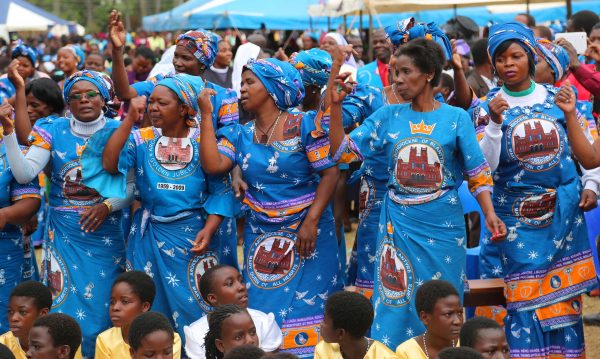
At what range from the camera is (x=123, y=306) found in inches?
223

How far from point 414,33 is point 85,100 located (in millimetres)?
2036

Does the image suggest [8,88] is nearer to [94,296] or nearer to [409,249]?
[94,296]

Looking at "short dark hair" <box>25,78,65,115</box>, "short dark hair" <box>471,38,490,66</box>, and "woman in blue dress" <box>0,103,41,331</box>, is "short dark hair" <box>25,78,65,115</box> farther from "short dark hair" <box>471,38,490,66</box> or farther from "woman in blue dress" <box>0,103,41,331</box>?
"short dark hair" <box>471,38,490,66</box>

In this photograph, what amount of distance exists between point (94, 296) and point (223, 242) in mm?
843

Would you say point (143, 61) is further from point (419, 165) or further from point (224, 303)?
point (419, 165)

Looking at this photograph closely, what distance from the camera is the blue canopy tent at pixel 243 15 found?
86.9 feet

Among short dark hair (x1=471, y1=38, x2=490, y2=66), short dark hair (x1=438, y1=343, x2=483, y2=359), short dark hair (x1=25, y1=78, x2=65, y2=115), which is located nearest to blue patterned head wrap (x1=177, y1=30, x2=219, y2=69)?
short dark hair (x1=25, y1=78, x2=65, y2=115)

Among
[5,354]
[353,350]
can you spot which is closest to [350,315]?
[353,350]

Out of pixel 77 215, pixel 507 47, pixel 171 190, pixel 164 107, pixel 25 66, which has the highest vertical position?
pixel 25 66

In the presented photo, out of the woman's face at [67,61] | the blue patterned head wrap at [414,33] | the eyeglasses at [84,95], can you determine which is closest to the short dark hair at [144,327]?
the eyeglasses at [84,95]

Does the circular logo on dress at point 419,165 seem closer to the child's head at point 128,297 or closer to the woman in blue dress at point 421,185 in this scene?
the woman in blue dress at point 421,185

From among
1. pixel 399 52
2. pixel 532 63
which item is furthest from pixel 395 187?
pixel 532 63

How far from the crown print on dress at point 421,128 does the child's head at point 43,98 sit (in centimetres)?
279

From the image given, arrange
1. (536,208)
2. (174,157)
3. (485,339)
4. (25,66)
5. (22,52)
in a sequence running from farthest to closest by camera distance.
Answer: (25,66), (22,52), (174,157), (536,208), (485,339)
